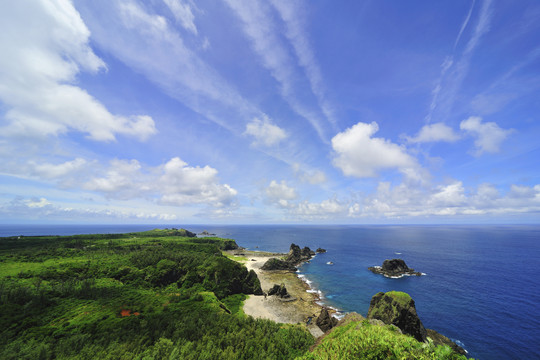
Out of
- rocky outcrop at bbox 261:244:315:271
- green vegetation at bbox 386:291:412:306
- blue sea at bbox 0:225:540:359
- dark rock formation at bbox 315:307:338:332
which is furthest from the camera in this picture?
rocky outcrop at bbox 261:244:315:271

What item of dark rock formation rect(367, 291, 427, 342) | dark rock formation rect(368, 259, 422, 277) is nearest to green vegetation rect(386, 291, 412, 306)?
dark rock formation rect(367, 291, 427, 342)

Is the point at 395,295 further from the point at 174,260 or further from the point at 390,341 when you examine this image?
the point at 174,260

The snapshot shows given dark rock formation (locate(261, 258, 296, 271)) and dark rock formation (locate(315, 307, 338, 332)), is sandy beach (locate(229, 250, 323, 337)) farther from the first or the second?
dark rock formation (locate(261, 258, 296, 271))

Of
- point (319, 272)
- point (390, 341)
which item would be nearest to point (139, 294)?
point (390, 341)

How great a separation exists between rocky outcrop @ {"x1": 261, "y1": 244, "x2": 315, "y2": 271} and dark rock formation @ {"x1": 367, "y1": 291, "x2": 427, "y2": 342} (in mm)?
62564

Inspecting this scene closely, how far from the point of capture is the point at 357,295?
221ft

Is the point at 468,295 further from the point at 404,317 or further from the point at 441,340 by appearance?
the point at 404,317

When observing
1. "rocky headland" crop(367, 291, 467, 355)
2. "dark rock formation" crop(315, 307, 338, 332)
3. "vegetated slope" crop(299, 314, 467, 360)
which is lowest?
"dark rock formation" crop(315, 307, 338, 332)

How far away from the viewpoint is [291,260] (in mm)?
116062

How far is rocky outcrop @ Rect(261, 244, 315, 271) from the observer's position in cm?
10125

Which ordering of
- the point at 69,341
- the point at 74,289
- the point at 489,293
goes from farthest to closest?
the point at 489,293, the point at 74,289, the point at 69,341

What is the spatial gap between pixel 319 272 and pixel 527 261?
118 metres

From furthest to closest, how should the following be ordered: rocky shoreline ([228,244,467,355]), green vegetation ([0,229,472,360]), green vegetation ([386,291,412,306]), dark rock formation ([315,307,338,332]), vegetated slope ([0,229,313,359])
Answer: dark rock formation ([315,307,338,332])
green vegetation ([386,291,412,306])
rocky shoreline ([228,244,467,355])
vegetated slope ([0,229,313,359])
green vegetation ([0,229,472,360])

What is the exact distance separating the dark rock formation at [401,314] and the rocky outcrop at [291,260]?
62.6 m
